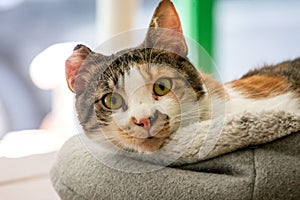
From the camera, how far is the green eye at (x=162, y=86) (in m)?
0.66

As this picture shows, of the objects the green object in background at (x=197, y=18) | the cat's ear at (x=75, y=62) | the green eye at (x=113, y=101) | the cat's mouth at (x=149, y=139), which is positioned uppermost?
the cat's ear at (x=75, y=62)

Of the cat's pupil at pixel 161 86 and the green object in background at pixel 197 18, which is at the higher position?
the cat's pupil at pixel 161 86

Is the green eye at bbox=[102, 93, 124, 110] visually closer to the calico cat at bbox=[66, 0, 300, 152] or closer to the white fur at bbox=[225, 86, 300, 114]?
the calico cat at bbox=[66, 0, 300, 152]

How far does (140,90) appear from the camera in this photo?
65 centimetres

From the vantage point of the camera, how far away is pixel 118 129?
67 cm

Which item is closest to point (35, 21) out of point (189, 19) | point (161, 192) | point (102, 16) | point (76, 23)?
point (76, 23)

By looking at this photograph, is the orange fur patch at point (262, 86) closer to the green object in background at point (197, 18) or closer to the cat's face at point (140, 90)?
the cat's face at point (140, 90)

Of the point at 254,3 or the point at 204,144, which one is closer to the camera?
the point at 204,144

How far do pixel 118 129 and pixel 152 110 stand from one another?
0.05m

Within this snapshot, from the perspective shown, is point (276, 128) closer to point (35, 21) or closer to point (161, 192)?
point (161, 192)

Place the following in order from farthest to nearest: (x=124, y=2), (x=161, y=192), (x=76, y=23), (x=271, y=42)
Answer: (x=271, y=42)
(x=76, y=23)
(x=124, y=2)
(x=161, y=192)

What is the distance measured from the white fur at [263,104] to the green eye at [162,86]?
0.29 ft

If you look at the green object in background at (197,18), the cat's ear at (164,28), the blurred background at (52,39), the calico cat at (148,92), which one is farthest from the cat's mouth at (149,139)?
the green object in background at (197,18)

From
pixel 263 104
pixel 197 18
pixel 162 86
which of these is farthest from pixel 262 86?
pixel 197 18
